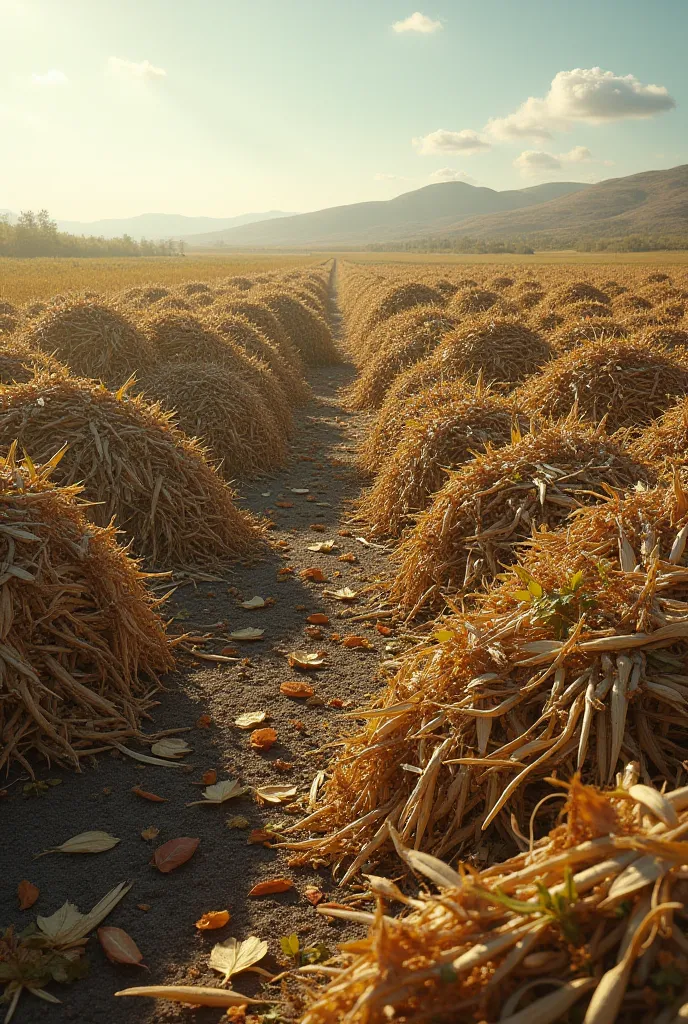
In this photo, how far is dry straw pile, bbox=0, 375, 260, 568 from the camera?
4625 mm

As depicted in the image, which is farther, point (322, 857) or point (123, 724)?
point (123, 724)

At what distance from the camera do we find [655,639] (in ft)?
6.49

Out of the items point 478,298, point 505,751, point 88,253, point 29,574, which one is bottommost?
point 505,751

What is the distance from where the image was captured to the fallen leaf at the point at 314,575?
4562 millimetres

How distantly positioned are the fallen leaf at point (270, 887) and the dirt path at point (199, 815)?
0.03 m

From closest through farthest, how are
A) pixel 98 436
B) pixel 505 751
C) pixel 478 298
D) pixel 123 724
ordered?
pixel 505 751 → pixel 123 724 → pixel 98 436 → pixel 478 298

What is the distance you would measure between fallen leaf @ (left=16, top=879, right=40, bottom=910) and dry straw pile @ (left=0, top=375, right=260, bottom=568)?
8.34ft

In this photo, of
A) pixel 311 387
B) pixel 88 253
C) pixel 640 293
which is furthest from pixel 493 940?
pixel 88 253

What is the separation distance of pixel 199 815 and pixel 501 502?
2.18 metres

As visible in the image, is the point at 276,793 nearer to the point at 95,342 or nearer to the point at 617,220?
the point at 95,342

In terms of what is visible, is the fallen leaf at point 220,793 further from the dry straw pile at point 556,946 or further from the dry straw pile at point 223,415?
the dry straw pile at point 223,415

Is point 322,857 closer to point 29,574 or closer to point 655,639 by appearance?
point 655,639

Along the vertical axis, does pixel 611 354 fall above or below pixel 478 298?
below

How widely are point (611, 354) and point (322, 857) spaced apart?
5.24m
